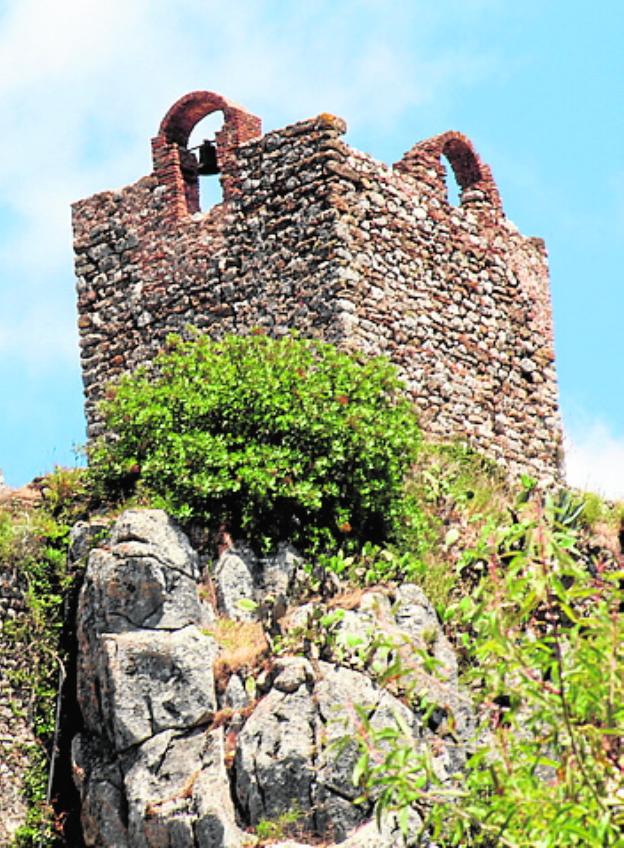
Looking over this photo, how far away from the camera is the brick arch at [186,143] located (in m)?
22.4

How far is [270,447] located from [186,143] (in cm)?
596

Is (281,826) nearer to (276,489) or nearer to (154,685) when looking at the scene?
(154,685)

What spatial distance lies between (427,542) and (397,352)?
113 inches

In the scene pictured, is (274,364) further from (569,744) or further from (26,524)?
(569,744)

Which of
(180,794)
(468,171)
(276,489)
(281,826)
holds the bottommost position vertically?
(281,826)

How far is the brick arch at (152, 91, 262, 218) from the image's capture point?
22.4 meters

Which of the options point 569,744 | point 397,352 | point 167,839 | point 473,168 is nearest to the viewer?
point 569,744

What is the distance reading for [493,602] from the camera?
11047 mm

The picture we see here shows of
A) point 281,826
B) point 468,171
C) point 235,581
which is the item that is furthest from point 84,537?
point 468,171

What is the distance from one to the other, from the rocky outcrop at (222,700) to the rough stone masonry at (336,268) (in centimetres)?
393

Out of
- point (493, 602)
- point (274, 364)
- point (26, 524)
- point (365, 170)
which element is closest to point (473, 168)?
point (365, 170)

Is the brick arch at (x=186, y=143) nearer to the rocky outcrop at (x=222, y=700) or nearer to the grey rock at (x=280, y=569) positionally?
the grey rock at (x=280, y=569)

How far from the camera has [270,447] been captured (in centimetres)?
1883

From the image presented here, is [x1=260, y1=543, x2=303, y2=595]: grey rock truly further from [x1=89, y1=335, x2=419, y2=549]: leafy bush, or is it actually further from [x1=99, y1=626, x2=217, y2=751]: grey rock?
[x1=99, y1=626, x2=217, y2=751]: grey rock
